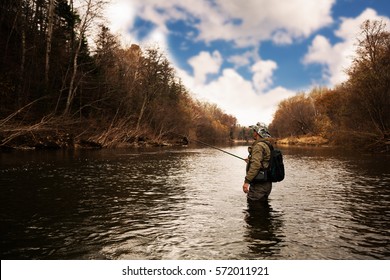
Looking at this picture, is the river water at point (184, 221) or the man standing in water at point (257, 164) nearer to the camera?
the river water at point (184, 221)

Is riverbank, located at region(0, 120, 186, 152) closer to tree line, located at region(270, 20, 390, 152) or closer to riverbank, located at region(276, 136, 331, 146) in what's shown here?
tree line, located at region(270, 20, 390, 152)

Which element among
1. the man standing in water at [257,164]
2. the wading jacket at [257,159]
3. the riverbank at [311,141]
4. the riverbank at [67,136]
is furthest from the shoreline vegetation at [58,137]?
the riverbank at [311,141]

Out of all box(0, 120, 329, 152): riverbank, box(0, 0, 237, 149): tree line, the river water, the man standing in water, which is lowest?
the river water

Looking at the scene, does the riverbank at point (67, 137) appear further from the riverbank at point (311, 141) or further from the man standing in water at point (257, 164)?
the riverbank at point (311, 141)

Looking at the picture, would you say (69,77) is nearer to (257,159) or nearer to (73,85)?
(73,85)

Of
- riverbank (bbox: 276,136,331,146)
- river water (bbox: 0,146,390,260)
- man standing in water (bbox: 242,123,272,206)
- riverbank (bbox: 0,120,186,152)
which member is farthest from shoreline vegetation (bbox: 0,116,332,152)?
riverbank (bbox: 276,136,331,146)

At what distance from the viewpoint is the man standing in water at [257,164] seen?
24.6 feet

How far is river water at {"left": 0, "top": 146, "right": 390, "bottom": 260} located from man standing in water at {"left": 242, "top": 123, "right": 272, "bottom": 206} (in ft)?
1.39

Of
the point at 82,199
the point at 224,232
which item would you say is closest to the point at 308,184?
the point at 224,232

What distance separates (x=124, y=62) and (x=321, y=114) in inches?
2311

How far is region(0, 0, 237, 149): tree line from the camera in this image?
2647 centimetres

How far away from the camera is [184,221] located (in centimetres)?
686

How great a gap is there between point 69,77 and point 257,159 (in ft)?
98.9
